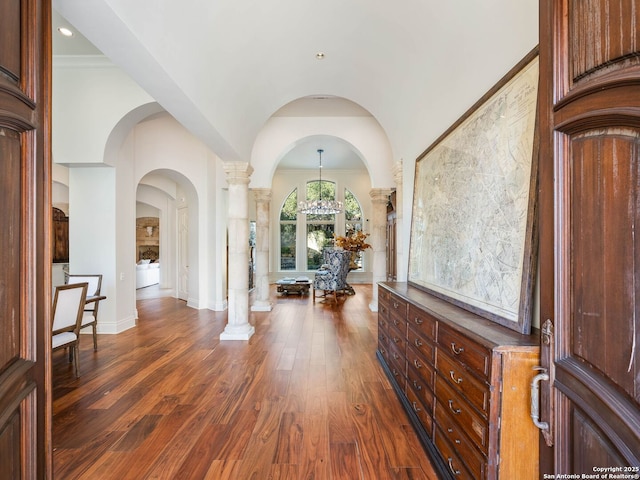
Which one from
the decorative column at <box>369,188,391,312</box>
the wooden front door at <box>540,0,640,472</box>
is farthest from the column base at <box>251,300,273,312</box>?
the wooden front door at <box>540,0,640,472</box>

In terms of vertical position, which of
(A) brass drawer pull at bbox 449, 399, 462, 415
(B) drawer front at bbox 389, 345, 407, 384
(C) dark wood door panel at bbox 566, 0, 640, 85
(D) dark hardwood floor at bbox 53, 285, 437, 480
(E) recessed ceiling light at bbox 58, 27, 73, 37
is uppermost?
(E) recessed ceiling light at bbox 58, 27, 73, 37

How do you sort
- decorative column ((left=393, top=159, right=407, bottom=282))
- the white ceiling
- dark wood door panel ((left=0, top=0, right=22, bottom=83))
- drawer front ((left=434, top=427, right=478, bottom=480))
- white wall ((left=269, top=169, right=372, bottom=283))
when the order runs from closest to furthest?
dark wood door panel ((left=0, top=0, right=22, bottom=83)) → drawer front ((left=434, top=427, right=478, bottom=480)) → the white ceiling → decorative column ((left=393, top=159, right=407, bottom=282)) → white wall ((left=269, top=169, right=372, bottom=283))

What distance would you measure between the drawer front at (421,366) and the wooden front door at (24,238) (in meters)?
1.92

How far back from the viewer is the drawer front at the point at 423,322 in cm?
191

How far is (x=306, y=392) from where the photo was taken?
277 centimetres

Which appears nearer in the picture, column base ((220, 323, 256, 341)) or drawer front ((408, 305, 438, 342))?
drawer front ((408, 305, 438, 342))

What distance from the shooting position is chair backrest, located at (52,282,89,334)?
2.95 metres

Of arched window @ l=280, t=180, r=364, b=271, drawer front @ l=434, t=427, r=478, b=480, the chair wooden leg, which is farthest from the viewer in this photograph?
arched window @ l=280, t=180, r=364, b=271

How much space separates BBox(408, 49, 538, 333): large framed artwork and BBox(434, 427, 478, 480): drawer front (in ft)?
2.52

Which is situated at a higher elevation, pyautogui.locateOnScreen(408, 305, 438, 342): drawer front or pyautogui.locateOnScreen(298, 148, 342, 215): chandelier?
pyautogui.locateOnScreen(298, 148, 342, 215): chandelier

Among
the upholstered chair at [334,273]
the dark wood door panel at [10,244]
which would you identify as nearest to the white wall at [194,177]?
the upholstered chair at [334,273]

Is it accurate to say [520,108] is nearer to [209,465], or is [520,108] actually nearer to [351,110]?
[209,465]

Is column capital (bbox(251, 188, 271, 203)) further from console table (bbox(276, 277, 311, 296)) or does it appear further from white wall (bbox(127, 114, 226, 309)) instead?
console table (bbox(276, 277, 311, 296))

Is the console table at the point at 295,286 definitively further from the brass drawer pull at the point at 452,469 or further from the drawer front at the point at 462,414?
the brass drawer pull at the point at 452,469
